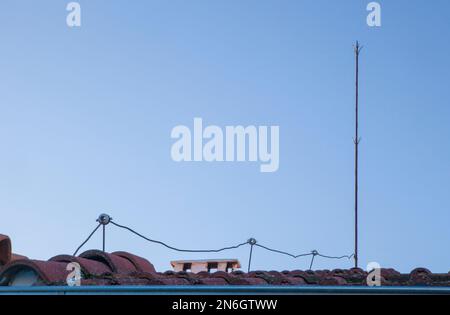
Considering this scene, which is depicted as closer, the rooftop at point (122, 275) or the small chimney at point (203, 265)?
the rooftop at point (122, 275)

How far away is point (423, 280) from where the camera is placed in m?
6.27

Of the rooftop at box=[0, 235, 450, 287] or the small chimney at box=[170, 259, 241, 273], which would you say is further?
the small chimney at box=[170, 259, 241, 273]

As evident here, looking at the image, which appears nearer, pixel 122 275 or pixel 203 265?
pixel 122 275

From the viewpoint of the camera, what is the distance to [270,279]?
6.89 metres

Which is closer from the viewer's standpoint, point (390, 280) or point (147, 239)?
point (390, 280)

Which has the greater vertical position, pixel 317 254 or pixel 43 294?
pixel 43 294
